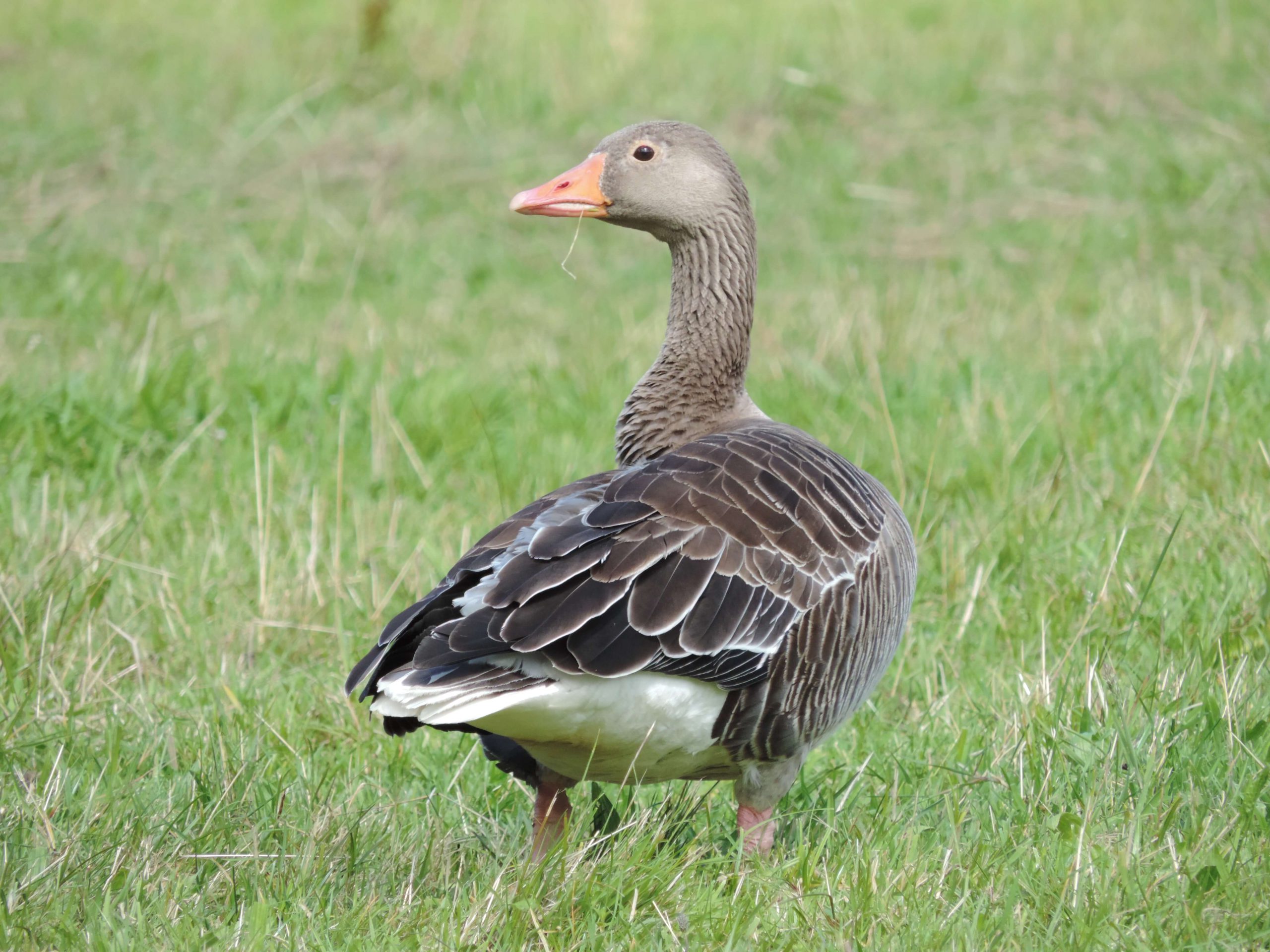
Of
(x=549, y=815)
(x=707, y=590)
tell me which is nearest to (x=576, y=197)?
(x=707, y=590)

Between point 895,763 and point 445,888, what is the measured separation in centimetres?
120

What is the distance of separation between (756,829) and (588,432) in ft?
9.69

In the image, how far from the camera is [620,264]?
29.2 ft

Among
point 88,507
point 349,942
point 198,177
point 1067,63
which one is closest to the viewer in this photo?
point 349,942

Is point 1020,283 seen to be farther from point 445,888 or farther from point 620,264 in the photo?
point 445,888

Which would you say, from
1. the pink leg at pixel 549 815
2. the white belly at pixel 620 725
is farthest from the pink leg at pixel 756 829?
the pink leg at pixel 549 815

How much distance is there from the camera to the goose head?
3967 mm

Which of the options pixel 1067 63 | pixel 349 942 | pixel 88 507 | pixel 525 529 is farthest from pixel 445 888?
pixel 1067 63

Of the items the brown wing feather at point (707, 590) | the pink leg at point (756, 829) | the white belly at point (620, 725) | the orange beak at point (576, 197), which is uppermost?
the orange beak at point (576, 197)

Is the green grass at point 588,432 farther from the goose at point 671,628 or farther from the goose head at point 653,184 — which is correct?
the goose head at point 653,184

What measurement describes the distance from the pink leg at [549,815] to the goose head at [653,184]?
5.37 ft

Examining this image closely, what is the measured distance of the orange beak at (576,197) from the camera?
3.97 m

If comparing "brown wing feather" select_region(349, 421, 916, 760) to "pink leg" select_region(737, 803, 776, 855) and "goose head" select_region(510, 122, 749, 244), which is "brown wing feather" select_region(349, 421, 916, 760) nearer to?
"pink leg" select_region(737, 803, 776, 855)

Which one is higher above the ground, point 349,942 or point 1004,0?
point 1004,0
